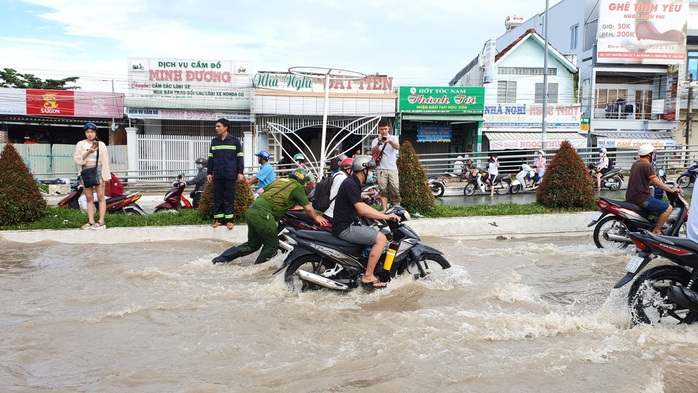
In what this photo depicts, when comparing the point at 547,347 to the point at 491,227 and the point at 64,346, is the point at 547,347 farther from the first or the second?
the point at 491,227

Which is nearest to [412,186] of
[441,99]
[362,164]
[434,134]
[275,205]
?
[275,205]

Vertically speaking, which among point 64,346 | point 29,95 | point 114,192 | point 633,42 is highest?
point 633,42

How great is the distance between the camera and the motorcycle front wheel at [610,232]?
30.1 feet

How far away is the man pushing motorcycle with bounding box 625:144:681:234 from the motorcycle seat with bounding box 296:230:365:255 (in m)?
4.89

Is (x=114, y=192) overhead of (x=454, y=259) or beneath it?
overhead

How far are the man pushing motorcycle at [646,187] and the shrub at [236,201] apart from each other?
6434 mm

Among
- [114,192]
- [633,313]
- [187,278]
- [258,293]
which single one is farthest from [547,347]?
[114,192]

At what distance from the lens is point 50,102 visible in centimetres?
2461

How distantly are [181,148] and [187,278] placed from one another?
1678 cm

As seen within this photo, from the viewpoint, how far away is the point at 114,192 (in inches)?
452

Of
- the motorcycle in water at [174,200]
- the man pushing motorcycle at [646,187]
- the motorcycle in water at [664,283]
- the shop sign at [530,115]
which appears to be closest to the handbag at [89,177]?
the motorcycle in water at [174,200]

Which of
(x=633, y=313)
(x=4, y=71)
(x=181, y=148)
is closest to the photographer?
(x=633, y=313)

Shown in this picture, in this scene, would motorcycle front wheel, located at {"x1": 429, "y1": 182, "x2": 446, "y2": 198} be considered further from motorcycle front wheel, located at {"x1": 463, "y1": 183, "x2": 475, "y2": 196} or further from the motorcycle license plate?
the motorcycle license plate

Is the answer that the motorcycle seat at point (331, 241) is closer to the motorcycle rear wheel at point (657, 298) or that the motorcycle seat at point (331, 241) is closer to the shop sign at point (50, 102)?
the motorcycle rear wheel at point (657, 298)
